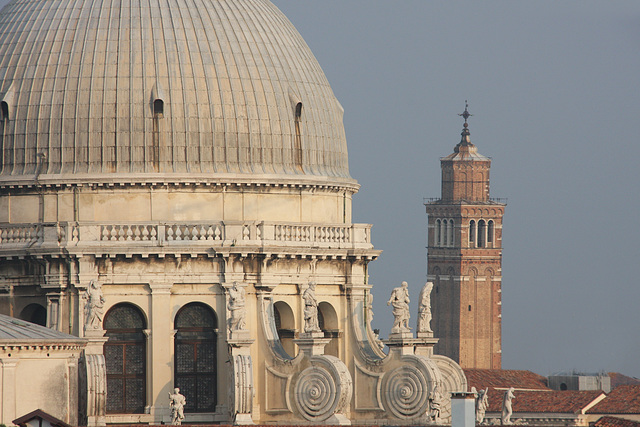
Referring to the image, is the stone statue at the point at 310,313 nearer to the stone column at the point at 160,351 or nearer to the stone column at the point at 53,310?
the stone column at the point at 160,351

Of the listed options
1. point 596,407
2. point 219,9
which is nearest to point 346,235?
point 219,9

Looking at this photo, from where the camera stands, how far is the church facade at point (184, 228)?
2842 inches

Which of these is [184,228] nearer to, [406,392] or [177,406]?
[177,406]

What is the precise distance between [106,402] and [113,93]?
983cm

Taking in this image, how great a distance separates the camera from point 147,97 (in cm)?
7394

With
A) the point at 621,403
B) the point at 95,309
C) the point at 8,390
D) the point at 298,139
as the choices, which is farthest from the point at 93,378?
the point at 621,403

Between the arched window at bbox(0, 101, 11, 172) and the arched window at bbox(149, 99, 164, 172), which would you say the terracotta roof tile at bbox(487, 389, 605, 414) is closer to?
the arched window at bbox(149, 99, 164, 172)

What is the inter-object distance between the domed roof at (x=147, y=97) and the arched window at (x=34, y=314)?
410 centimetres

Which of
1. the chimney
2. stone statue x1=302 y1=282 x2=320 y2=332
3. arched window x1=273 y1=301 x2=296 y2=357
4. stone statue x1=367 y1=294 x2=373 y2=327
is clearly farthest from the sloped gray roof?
the chimney

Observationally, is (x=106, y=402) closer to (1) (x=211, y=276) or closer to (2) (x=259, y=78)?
(1) (x=211, y=276)

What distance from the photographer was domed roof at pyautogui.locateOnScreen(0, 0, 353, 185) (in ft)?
242

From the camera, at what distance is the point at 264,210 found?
74500mm

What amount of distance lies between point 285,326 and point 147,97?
8.79m

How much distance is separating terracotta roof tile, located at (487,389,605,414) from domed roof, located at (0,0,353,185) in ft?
123
